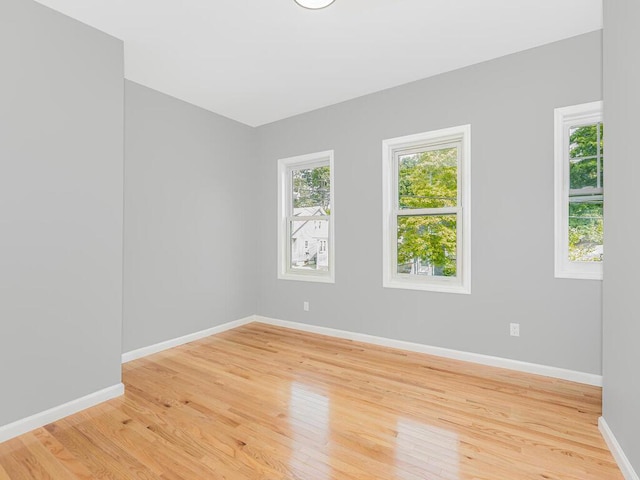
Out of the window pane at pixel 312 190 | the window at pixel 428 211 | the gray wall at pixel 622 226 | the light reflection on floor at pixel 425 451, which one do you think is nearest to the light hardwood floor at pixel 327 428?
the light reflection on floor at pixel 425 451

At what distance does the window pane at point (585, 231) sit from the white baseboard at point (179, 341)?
12.5 feet

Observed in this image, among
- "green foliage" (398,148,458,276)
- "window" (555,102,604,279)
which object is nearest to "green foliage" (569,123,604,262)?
"window" (555,102,604,279)

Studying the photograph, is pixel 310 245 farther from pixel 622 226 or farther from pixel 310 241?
pixel 622 226

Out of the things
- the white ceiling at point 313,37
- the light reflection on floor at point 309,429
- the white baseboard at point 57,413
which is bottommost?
the light reflection on floor at point 309,429

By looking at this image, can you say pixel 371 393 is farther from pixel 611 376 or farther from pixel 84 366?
pixel 84 366

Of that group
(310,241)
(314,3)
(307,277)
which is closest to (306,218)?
(310,241)

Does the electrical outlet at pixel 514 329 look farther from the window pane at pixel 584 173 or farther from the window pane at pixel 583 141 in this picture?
the window pane at pixel 583 141

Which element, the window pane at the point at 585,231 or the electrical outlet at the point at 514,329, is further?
the electrical outlet at the point at 514,329

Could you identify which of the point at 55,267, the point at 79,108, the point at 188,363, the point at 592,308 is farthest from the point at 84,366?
the point at 592,308

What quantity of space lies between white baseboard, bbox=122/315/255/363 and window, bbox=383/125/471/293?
213 centimetres

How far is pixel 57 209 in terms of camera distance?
228 centimetres

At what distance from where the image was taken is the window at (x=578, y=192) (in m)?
2.75

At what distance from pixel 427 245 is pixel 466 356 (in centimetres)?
116

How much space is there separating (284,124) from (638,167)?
378cm
